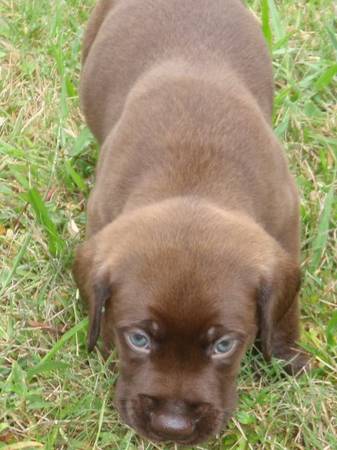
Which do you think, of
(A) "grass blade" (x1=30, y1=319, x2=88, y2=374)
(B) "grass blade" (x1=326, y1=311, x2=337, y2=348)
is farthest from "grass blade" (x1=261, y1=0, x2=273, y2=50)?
(A) "grass blade" (x1=30, y1=319, x2=88, y2=374)

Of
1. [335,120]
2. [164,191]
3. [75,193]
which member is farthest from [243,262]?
[335,120]

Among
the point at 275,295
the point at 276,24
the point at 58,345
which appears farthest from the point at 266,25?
the point at 275,295

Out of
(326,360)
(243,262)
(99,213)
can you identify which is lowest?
(326,360)

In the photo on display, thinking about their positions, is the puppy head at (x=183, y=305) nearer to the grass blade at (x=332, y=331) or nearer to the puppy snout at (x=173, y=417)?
the puppy snout at (x=173, y=417)

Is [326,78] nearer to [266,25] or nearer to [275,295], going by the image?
[266,25]

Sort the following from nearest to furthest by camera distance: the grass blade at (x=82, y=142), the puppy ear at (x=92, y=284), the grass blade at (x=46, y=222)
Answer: the puppy ear at (x=92, y=284), the grass blade at (x=46, y=222), the grass blade at (x=82, y=142)

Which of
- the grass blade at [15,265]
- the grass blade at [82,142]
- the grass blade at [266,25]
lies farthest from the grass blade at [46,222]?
the grass blade at [266,25]

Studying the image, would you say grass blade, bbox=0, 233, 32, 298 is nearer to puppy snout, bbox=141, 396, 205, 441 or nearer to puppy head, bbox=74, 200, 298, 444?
puppy head, bbox=74, 200, 298, 444

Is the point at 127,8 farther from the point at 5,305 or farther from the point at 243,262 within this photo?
the point at 243,262
